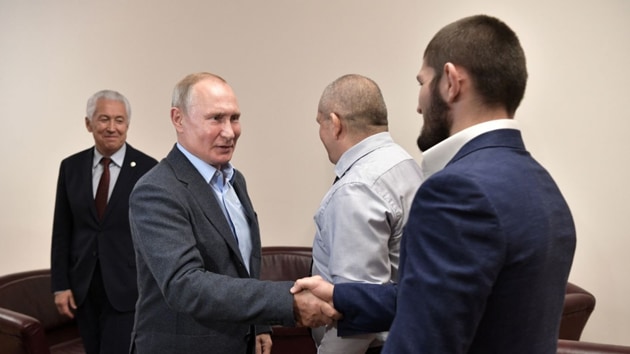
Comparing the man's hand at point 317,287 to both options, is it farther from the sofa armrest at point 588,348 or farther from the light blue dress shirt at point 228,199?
the sofa armrest at point 588,348

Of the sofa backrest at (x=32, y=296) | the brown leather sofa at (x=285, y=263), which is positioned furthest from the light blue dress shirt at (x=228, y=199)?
the sofa backrest at (x=32, y=296)

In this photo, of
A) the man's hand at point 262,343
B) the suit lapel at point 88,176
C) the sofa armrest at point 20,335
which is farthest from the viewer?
the suit lapel at point 88,176

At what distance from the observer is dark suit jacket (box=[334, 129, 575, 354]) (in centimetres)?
110

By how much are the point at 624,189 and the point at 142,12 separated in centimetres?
356

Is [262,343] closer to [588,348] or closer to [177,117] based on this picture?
[177,117]

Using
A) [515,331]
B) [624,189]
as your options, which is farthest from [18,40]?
[515,331]

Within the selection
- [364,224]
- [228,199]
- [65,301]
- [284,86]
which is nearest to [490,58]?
[364,224]

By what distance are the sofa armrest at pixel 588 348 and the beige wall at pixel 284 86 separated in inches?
68.1

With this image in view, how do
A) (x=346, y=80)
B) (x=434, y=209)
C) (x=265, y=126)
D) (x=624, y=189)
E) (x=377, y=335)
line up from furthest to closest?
1. (x=265, y=126)
2. (x=624, y=189)
3. (x=346, y=80)
4. (x=377, y=335)
5. (x=434, y=209)

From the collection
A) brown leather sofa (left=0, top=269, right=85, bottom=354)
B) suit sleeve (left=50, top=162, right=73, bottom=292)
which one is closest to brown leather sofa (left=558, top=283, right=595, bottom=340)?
suit sleeve (left=50, top=162, right=73, bottom=292)

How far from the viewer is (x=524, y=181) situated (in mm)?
1182

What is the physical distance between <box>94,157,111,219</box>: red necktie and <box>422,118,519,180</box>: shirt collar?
2.59 metres

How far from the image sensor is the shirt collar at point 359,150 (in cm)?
219

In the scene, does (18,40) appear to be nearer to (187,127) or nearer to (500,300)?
(187,127)
